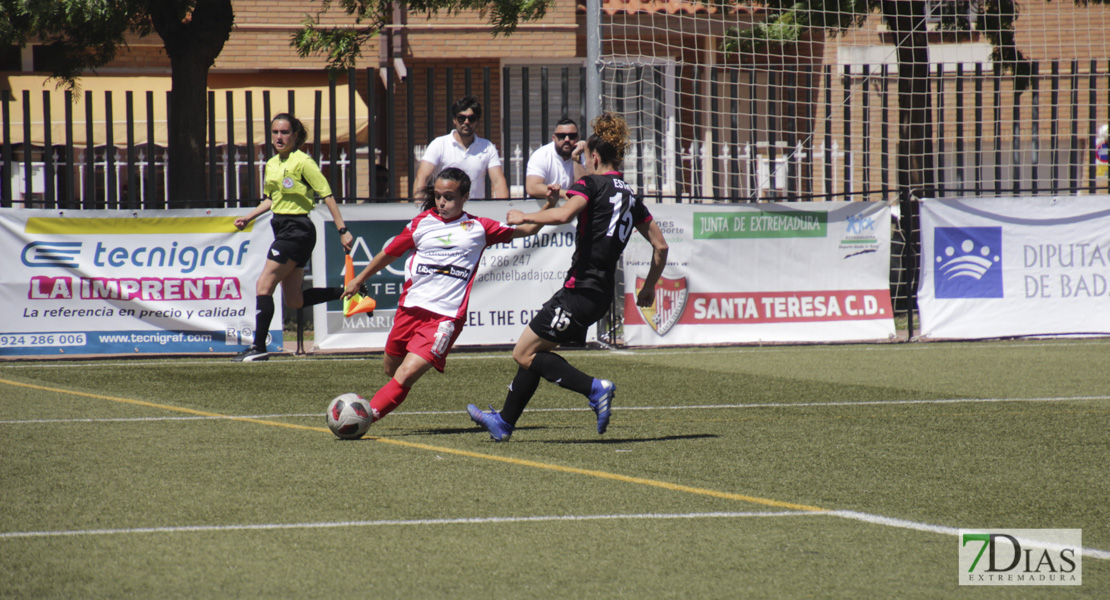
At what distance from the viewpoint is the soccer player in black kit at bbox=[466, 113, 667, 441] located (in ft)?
20.6

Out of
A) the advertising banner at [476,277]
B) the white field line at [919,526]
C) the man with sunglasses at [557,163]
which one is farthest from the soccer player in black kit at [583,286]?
the advertising banner at [476,277]

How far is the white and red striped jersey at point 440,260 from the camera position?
651cm

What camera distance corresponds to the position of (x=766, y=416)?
7.24 metres

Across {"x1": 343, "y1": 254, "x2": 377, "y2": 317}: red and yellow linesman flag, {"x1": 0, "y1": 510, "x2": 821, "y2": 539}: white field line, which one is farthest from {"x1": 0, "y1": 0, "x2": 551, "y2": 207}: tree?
{"x1": 0, "y1": 510, "x2": 821, "y2": 539}: white field line

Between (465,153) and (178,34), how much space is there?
17.6ft

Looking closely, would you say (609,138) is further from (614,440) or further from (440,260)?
(614,440)

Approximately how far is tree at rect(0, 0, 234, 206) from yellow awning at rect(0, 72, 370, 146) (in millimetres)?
4706

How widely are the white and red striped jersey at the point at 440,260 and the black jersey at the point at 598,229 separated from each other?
43 cm

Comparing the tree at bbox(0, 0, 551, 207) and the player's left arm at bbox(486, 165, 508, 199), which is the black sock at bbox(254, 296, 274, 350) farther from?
the tree at bbox(0, 0, 551, 207)

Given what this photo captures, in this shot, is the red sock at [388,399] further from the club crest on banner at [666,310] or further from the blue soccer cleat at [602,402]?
the club crest on banner at [666,310]

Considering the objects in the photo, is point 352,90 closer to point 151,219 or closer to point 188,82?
point 151,219

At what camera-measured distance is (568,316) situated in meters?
6.38

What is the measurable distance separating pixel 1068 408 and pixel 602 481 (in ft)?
12.9

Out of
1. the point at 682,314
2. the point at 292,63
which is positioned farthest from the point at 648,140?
the point at 292,63
